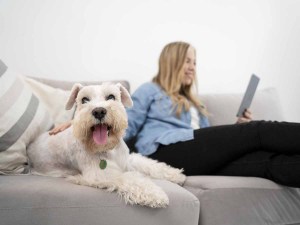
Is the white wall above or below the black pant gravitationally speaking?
above

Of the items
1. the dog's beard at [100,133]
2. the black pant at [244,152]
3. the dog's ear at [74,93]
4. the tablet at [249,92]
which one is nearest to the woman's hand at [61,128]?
the dog's ear at [74,93]

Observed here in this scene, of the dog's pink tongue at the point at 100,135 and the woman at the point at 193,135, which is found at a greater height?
the dog's pink tongue at the point at 100,135

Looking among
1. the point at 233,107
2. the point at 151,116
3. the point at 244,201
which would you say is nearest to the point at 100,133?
the point at 244,201

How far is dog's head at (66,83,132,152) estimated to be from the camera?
1.19 meters

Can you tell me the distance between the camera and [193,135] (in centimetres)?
186

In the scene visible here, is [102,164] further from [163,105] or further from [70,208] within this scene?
[163,105]

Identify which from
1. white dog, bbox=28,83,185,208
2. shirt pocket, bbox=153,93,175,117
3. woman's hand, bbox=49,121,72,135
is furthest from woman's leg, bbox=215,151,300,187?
woman's hand, bbox=49,121,72,135

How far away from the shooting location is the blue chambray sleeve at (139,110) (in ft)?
6.93

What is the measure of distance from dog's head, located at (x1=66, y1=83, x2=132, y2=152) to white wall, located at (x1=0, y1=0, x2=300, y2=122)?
1.25m

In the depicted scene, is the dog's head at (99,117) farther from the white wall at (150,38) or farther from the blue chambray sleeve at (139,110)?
the white wall at (150,38)

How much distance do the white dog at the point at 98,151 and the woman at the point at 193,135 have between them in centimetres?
15

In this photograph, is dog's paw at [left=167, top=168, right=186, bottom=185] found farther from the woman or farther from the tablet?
the tablet

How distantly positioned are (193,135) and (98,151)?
691mm

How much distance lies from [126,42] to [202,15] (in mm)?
736
